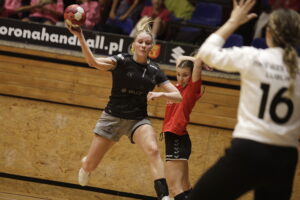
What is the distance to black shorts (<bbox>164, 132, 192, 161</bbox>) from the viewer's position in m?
5.55

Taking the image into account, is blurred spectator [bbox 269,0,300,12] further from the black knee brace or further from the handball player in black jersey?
the black knee brace

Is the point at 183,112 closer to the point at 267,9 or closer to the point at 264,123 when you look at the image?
the point at 264,123

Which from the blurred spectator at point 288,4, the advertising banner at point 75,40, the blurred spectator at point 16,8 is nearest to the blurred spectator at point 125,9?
the blurred spectator at point 16,8

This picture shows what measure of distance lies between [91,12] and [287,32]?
17.7 feet

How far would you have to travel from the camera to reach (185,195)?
18.0ft

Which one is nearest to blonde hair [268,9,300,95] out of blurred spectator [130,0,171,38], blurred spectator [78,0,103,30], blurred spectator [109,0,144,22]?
blurred spectator [130,0,171,38]

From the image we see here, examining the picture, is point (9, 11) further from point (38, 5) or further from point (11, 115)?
point (11, 115)

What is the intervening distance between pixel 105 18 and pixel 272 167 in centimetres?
606

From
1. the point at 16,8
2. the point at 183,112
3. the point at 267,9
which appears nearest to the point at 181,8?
the point at 267,9

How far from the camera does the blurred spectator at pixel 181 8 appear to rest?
29.9 feet

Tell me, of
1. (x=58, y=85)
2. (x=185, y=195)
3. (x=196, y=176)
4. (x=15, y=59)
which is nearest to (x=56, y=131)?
(x=58, y=85)

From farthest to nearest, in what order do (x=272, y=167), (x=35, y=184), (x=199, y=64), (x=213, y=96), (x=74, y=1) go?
1. (x=74, y=1)
2. (x=35, y=184)
3. (x=213, y=96)
4. (x=199, y=64)
5. (x=272, y=167)

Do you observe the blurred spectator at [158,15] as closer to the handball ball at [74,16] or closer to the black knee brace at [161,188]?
the handball ball at [74,16]

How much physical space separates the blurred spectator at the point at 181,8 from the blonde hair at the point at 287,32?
5819 millimetres
